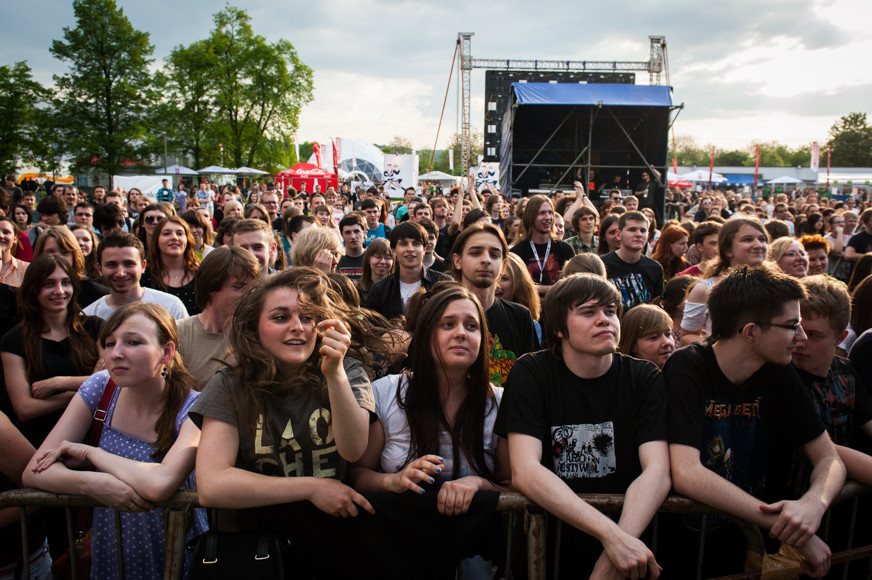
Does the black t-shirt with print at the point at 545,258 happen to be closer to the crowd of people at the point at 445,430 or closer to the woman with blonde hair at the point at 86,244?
the crowd of people at the point at 445,430

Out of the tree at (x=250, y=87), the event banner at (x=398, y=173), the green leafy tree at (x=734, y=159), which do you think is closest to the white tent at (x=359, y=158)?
the tree at (x=250, y=87)

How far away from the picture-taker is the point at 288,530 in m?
2.14

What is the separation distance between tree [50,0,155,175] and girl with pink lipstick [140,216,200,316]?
35190mm

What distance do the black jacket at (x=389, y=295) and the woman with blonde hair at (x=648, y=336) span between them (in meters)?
1.43

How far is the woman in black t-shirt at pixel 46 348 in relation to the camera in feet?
9.48

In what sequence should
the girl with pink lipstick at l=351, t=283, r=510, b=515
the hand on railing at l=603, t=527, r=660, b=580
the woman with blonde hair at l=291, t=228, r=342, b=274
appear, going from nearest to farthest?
the hand on railing at l=603, t=527, r=660, b=580, the girl with pink lipstick at l=351, t=283, r=510, b=515, the woman with blonde hair at l=291, t=228, r=342, b=274

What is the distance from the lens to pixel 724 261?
4297 mm

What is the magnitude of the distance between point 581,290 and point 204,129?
43409mm

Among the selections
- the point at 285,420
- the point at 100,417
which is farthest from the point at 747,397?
the point at 100,417

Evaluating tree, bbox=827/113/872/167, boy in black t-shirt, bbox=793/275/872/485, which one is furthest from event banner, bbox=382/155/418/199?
tree, bbox=827/113/872/167

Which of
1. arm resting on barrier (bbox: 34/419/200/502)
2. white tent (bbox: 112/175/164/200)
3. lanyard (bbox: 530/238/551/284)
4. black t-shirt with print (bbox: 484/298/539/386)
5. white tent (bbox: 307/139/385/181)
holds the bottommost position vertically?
arm resting on barrier (bbox: 34/419/200/502)

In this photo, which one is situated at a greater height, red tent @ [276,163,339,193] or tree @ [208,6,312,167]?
tree @ [208,6,312,167]

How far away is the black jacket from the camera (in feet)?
14.0

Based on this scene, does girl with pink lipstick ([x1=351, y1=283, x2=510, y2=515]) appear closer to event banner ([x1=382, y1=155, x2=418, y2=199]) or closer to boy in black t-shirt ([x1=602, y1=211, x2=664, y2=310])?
boy in black t-shirt ([x1=602, y1=211, x2=664, y2=310])
